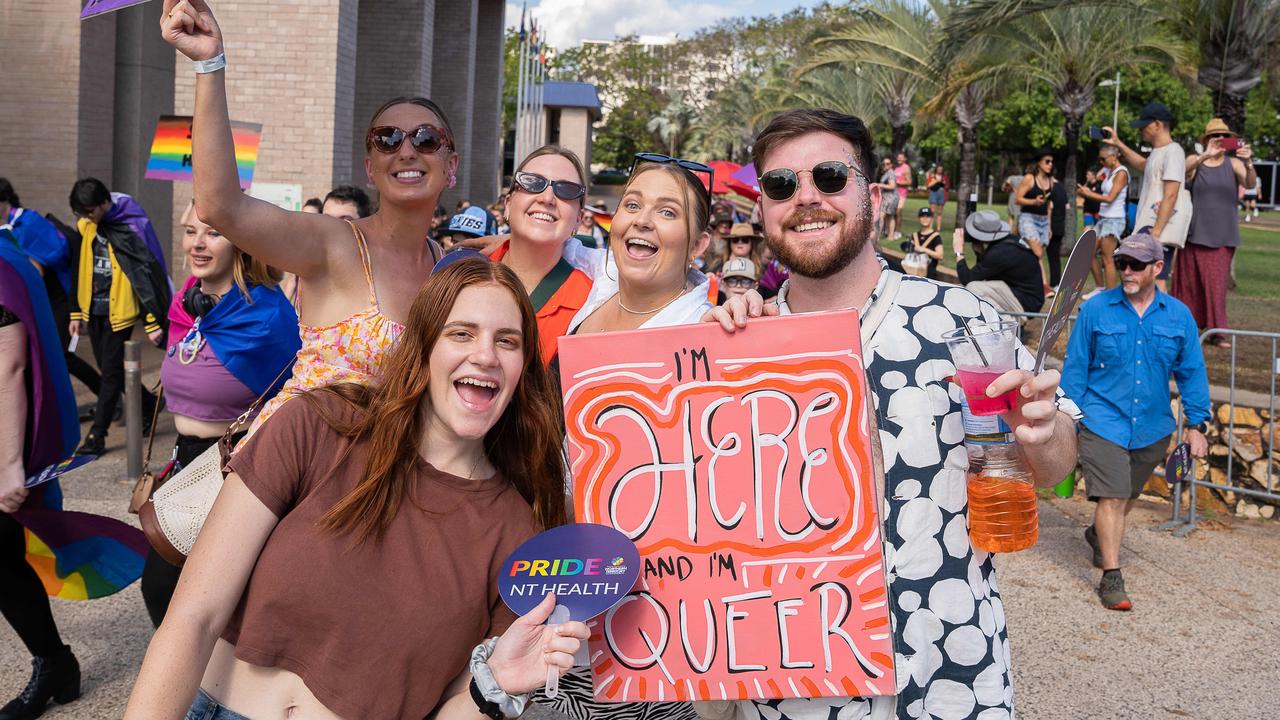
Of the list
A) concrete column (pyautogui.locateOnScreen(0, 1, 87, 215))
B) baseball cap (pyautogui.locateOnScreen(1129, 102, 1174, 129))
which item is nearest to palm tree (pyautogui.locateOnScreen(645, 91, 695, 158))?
concrete column (pyautogui.locateOnScreen(0, 1, 87, 215))

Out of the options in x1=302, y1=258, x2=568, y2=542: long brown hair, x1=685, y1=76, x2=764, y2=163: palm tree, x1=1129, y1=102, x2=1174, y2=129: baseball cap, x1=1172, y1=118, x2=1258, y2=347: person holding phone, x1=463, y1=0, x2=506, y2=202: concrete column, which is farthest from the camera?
x1=685, y1=76, x2=764, y2=163: palm tree

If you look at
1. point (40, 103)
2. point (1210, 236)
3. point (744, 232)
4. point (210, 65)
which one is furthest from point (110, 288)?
point (1210, 236)

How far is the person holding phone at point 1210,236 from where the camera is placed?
11219 mm

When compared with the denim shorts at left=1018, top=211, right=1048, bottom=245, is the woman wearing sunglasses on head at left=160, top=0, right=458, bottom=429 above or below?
below

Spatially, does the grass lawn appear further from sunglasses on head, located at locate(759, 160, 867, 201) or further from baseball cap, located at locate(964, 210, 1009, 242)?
sunglasses on head, located at locate(759, 160, 867, 201)

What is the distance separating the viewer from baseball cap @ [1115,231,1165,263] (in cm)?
647

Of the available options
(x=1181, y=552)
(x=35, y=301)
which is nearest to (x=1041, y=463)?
(x=35, y=301)

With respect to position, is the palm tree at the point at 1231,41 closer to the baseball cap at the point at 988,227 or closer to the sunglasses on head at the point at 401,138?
the baseball cap at the point at 988,227

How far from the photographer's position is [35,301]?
4.27m

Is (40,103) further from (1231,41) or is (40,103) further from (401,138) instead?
(1231,41)

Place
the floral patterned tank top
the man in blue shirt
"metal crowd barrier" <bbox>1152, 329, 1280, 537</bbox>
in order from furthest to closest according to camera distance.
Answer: "metal crowd barrier" <bbox>1152, 329, 1280, 537</bbox>, the man in blue shirt, the floral patterned tank top

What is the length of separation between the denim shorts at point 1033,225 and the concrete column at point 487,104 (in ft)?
54.1

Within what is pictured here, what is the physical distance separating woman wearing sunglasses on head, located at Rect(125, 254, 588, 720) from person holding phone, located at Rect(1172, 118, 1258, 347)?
1072 centimetres

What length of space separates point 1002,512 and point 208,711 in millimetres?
1819
